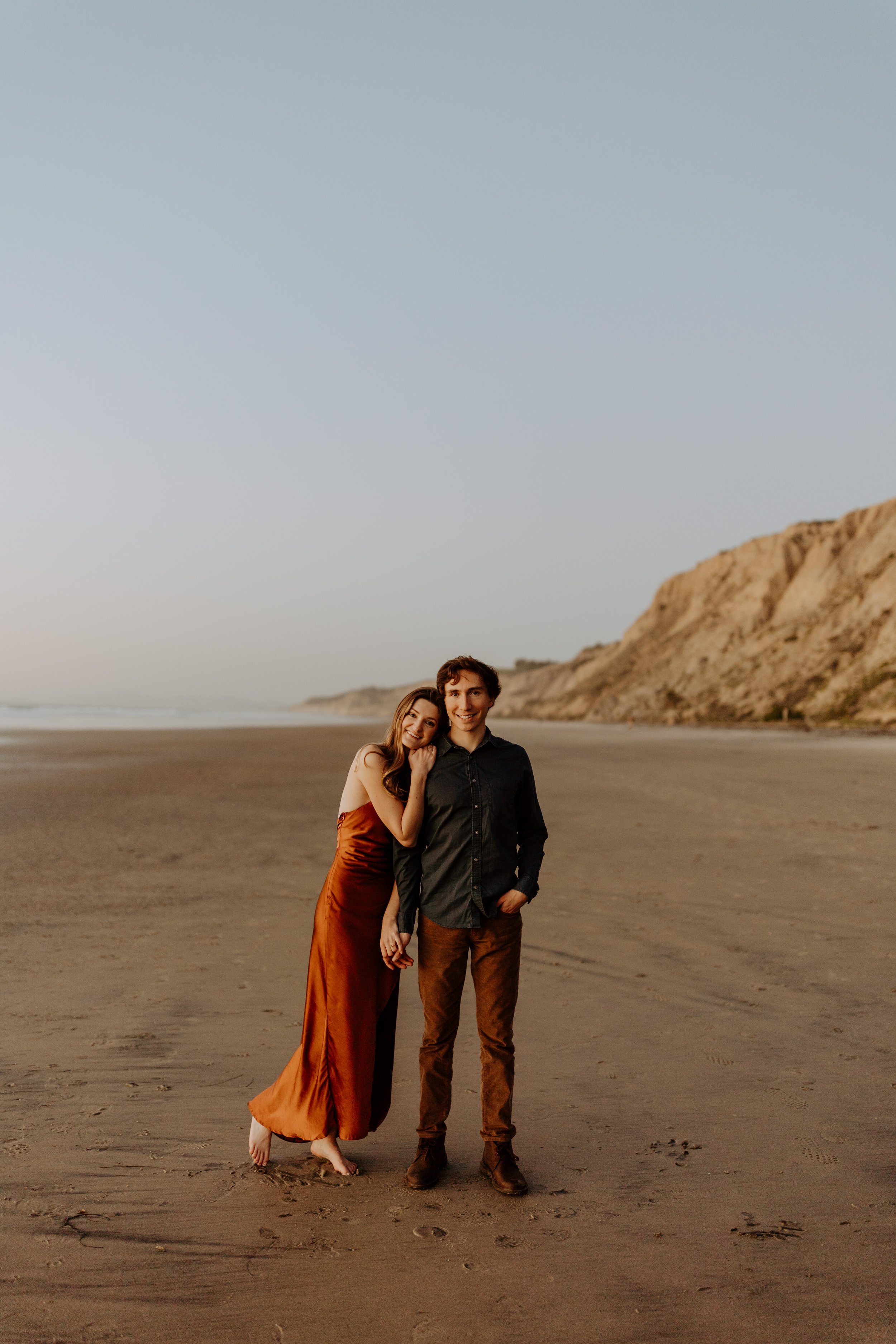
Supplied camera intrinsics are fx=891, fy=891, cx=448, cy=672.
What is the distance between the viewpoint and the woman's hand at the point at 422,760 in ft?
11.3

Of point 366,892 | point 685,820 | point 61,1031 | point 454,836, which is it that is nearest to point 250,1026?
point 61,1031

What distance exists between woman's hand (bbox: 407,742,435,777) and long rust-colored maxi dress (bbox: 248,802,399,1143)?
0.28 meters

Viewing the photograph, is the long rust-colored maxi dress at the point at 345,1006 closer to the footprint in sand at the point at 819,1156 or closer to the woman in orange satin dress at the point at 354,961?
the woman in orange satin dress at the point at 354,961

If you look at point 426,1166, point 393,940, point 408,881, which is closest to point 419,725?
point 408,881

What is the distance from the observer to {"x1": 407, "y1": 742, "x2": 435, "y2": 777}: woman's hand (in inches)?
136

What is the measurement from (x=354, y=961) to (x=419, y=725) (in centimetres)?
96

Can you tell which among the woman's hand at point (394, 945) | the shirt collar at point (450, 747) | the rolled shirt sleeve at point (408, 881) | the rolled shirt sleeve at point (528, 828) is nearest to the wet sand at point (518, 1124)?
the woman's hand at point (394, 945)

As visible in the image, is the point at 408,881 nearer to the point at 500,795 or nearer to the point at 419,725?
the point at 500,795

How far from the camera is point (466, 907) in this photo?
3430 mm

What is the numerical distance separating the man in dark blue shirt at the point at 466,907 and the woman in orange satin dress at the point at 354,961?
10 centimetres

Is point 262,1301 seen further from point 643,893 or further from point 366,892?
point 643,893

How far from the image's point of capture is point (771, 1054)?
471 cm

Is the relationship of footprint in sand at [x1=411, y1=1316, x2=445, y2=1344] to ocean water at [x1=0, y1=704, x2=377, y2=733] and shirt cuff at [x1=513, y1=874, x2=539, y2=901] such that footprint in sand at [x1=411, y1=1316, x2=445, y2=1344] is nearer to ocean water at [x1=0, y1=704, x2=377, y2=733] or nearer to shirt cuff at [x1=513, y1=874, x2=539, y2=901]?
shirt cuff at [x1=513, y1=874, x2=539, y2=901]

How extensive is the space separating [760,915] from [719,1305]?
5176mm
